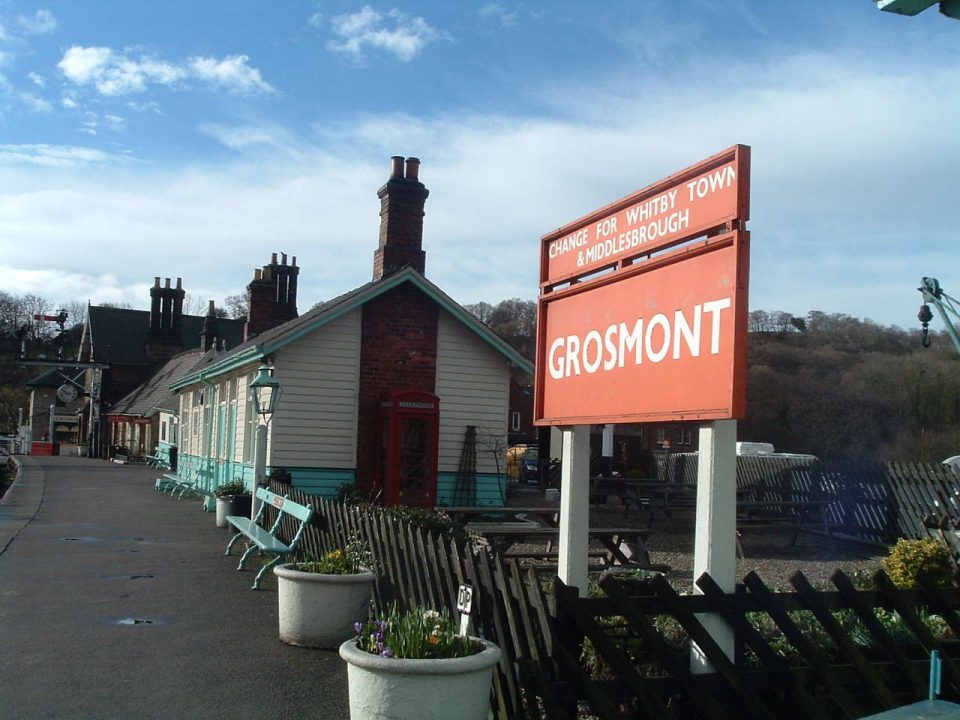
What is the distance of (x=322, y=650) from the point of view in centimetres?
745

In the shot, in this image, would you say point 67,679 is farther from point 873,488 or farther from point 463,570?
point 873,488

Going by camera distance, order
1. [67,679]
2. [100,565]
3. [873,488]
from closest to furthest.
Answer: [67,679] < [100,565] < [873,488]

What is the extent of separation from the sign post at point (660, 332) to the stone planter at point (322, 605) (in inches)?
97.8

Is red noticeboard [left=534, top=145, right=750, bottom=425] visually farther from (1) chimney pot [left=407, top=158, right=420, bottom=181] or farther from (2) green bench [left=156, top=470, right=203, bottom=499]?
(2) green bench [left=156, top=470, right=203, bottom=499]

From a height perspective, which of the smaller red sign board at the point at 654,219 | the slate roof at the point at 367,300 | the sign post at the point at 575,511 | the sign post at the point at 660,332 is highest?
the slate roof at the point at 367,300

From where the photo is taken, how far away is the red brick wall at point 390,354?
17453mm

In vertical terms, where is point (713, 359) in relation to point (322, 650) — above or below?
above

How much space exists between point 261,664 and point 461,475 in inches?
431

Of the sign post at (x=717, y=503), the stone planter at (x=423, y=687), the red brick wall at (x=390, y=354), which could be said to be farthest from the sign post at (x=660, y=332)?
the red brick wall at (x=390, y=354)

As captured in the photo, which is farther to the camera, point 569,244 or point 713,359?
point 569,244

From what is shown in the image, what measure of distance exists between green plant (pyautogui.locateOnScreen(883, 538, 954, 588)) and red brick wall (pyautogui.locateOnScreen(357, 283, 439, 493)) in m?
10.4

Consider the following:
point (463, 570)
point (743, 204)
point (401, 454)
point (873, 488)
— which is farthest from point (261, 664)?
point (873, 488)

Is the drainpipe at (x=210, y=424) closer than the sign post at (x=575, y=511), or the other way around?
the sign post at (x=575, y=511)

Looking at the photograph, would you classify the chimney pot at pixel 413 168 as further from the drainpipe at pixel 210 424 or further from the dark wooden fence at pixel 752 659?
the dark wooden fence at pixel 752 659
